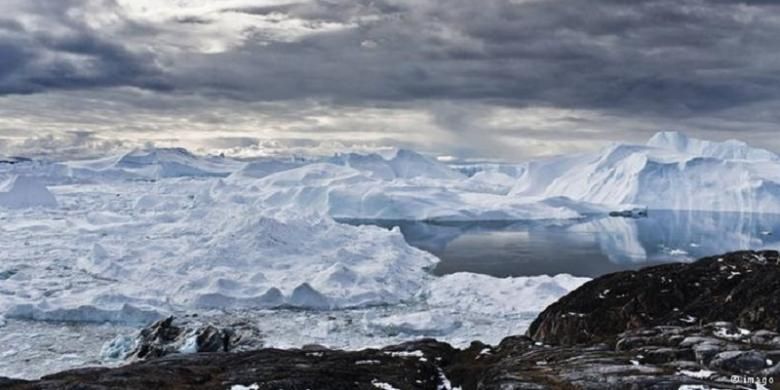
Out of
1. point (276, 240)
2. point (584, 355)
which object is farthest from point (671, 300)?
point (276, 240)

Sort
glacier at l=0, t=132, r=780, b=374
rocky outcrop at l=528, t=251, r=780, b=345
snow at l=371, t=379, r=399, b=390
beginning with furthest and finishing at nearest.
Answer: glacier at l=0, t=132, r=780, b=374, rocky outcrop at l=528, t=251, r=780, b=345, snow at l=371, t=379, r=399, b=390

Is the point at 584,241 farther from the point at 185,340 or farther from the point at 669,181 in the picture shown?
the point at 669,181

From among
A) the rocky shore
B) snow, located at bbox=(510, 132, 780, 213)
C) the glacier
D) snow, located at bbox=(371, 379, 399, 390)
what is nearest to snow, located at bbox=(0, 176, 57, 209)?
the glacier

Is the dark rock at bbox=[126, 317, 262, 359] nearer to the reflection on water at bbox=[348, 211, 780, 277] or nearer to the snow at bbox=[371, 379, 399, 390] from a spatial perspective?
the snow at bbox=[371, 379, 399, 390]

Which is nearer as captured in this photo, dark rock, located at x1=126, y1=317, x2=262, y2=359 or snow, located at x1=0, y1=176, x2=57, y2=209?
dark rock, located at x1=126, y1=317, x2=262, y2=359

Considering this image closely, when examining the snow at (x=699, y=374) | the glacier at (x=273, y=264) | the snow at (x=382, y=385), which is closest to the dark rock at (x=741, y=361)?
the snow at (x=699, y=374)

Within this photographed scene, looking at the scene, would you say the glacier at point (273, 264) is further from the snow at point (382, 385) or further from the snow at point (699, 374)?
the snow at point (699, 374)
